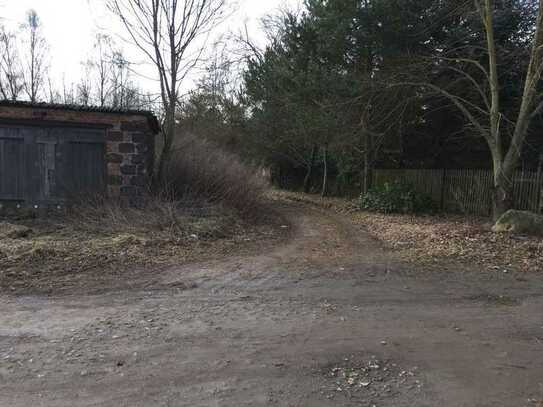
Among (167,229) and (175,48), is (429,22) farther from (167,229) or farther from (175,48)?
(167,229)

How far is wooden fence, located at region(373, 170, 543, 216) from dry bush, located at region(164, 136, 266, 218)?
7214 millimetres

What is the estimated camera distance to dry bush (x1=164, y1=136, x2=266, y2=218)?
→ 40.1ft

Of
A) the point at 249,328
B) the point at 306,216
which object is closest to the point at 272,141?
the point at 306,216

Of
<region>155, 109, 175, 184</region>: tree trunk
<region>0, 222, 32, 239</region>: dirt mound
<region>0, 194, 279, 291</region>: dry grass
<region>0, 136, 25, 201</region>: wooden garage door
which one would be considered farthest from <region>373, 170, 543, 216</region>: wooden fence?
<region>0, 136, 25, 201</region>: wooden garage door

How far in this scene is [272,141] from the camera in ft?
80.9

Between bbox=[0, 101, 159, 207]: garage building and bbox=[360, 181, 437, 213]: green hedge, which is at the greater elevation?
bbox=[0, 101, 159, 207]: garage building

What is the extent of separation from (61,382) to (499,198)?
1159cm

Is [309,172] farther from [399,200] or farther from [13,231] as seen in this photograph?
[13,231]

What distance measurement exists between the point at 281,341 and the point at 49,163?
9161 millimetres

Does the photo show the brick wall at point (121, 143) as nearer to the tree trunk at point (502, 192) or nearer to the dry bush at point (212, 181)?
the dry bush at point (212, 181)

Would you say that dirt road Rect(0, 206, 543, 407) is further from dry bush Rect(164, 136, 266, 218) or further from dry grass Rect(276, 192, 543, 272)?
dry bush Rect(164, 136, 266, 218)

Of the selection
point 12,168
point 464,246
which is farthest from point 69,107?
point 464,246

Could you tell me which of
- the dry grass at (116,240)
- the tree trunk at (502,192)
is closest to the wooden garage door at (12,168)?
the dry grass at (116,240)

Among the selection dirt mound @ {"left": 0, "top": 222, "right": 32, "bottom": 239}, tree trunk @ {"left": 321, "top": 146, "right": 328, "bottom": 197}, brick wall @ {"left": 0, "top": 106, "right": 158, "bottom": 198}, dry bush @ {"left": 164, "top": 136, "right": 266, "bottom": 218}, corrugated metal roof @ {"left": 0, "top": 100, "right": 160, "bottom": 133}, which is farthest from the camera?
tree trunk @ {"left": 321, "top": 146, "right": 328, "bottom": 197}
